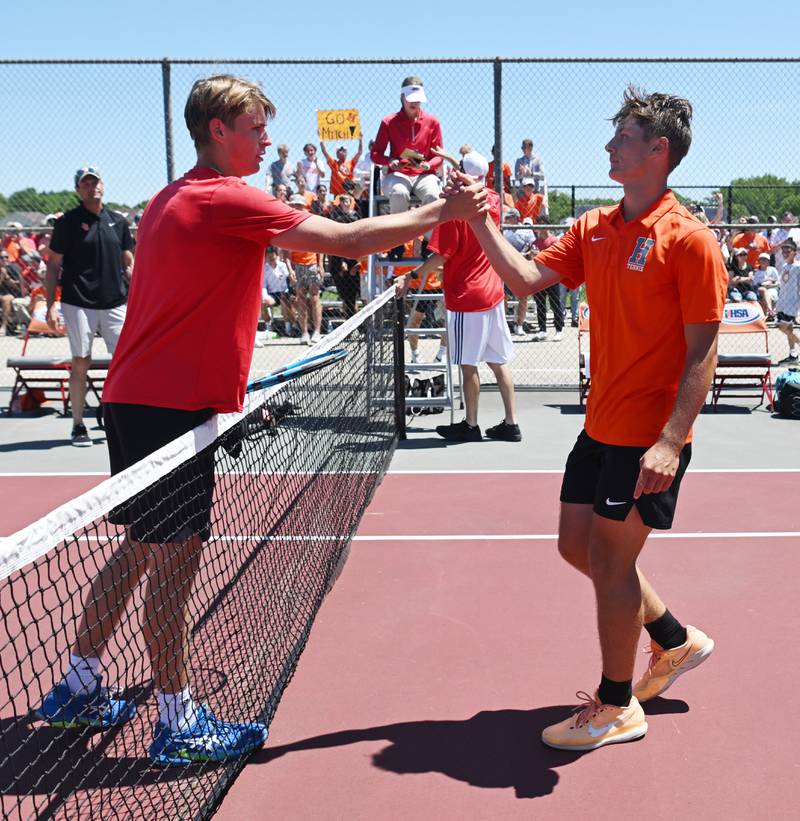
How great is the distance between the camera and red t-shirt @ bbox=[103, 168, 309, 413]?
3084 millimetres

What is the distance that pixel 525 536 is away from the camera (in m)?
5.79

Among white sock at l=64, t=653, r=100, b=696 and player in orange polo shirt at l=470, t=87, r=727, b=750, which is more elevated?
player in orange polo shirt at l=470, t=87, r=727, b=750

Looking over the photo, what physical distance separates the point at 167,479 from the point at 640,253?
67.8 inches

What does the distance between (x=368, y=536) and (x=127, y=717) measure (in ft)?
8.06

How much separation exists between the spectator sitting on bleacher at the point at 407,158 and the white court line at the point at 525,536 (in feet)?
15.4

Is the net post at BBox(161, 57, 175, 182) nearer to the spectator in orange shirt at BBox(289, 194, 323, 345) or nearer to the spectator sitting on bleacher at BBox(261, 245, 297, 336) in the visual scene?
the spectator in orange shirt at BBox(289, 194, 323, 345)

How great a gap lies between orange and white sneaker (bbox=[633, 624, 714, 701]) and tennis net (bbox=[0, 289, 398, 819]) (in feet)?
4.50

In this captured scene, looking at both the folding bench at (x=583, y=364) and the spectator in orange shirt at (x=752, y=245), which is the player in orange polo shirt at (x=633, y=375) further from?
the spectator in orange shirt at (x=752, y=245)

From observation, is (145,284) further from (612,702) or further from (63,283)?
(63,283)

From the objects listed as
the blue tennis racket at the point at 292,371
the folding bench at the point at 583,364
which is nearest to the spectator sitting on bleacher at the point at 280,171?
the folding bench at the point at 583,364

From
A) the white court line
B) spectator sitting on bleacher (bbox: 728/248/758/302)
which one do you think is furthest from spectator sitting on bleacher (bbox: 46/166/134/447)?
spectator sitting on bleacher (bbox: 728/248/758/302)

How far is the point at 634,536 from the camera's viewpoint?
3225 mm

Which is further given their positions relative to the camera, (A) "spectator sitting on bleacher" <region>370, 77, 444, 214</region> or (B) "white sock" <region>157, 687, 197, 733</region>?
(A) "spectator sitting on bleacher" <region>370, 77, 444, 214</region>

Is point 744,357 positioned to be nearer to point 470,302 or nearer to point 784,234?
point 470,302
